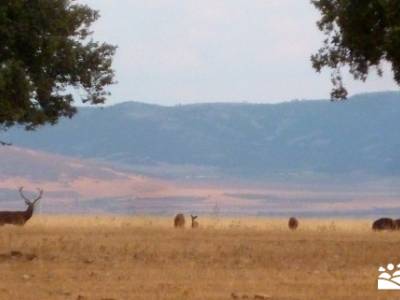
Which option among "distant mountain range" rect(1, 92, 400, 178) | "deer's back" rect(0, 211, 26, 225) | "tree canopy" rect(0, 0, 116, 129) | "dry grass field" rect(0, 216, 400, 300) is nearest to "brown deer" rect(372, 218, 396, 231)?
"dry grass field" rect(0, 216, 400, 300)

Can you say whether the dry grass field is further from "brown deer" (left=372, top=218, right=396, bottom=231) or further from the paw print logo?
"brown deer" (left=372, top=218, right=396, bottom=231)

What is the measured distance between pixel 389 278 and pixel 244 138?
490 feet

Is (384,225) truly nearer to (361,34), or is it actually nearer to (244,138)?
(361,34)

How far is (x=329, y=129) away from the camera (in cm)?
17050

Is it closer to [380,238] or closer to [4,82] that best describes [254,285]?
[4,82]

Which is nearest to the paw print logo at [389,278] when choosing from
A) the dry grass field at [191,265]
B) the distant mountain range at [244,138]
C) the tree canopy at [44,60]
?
→ the dry grass field at [191,265]

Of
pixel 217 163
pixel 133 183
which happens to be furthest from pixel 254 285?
pixel 217 163

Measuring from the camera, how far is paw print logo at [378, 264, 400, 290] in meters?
21.5

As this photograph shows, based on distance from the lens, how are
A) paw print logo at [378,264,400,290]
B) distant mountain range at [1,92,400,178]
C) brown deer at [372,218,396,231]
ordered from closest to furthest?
paw print logo at [378,264,400,290] → brown deer at [372,218,396,231] → distant mountain range at [1,92,400,178]

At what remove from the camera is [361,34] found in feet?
91.2

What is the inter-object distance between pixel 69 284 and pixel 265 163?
14249 centimetres

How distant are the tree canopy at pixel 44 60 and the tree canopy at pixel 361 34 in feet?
15.1

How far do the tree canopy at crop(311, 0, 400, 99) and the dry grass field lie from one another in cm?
404

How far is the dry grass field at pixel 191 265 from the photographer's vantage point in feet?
70.6
